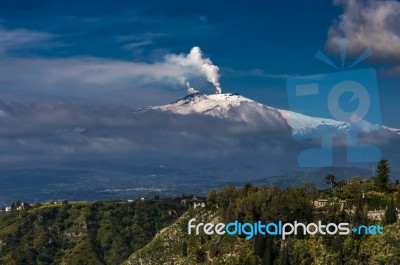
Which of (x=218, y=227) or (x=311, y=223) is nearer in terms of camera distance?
(x=311, y=223)

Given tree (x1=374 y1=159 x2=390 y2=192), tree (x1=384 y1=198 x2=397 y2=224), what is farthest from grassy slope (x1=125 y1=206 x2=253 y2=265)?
tree (x1=374 y1=159 x2=390 y2=192)

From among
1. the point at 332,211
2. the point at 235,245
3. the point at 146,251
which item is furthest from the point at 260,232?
the point at 146,251

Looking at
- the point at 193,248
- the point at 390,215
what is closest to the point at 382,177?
the point at 390,215

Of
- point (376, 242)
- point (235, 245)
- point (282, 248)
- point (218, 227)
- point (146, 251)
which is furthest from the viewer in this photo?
point (146, 251)

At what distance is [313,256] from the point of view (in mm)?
123000

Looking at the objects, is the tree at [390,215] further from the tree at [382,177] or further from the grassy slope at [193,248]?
the grassy slope at [193,248]

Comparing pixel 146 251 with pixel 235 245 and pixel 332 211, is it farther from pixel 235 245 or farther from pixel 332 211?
pixel 332 211

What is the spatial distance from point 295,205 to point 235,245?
13.7 meters

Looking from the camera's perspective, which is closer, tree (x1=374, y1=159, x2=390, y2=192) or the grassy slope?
the grassy slope

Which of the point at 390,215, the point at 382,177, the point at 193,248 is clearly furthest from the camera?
the point at 193,248

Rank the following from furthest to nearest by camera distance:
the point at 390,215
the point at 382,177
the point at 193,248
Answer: the point at 193,248 < the point at 382,177 < the point at 390,215

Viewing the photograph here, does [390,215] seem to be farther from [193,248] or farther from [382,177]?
[193,248]

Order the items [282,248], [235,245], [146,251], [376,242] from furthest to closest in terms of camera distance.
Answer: [146,251], [235,245], [282,248], [376,242]

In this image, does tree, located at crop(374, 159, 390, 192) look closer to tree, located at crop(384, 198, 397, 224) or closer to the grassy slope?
tree, located at crop(384, 198, 397, 224)
